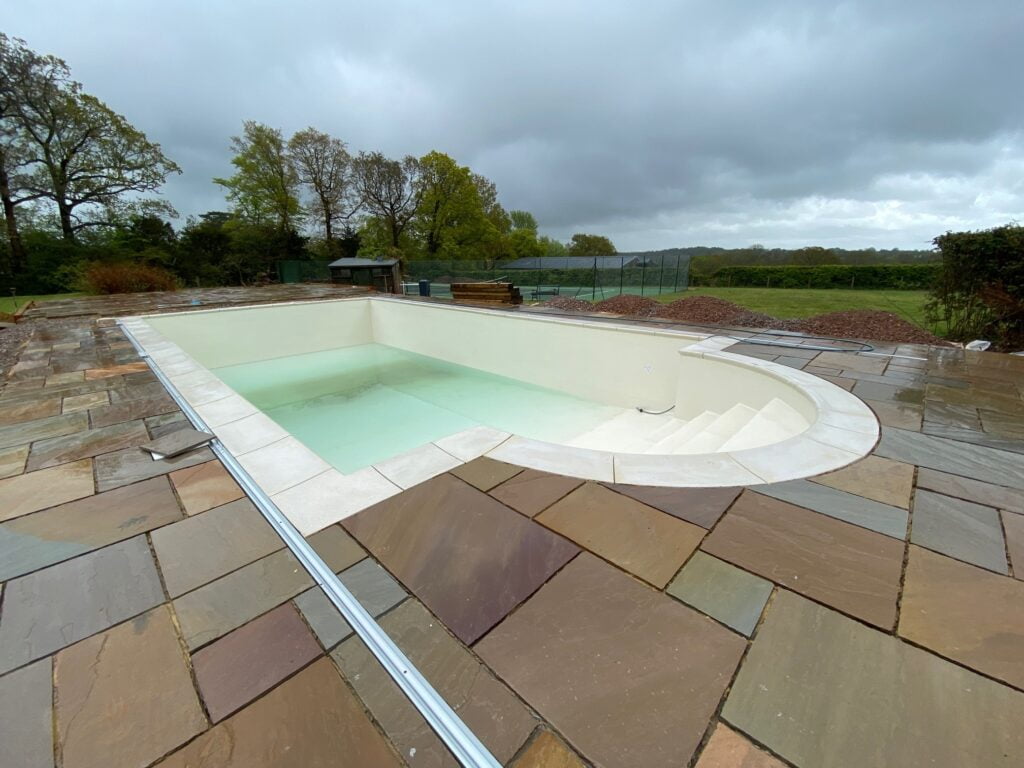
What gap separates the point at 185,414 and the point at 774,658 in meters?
3.21

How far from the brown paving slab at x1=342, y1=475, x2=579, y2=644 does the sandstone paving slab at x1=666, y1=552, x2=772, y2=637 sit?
1.18 ft

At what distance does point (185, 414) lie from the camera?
8.24 ft

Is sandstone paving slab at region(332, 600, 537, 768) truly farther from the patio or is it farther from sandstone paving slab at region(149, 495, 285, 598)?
sandstone paving slab at region(149, 495, 285, 598)

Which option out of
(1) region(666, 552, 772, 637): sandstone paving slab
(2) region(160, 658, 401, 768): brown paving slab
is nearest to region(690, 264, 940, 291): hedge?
(1) region(666, 552, 772, 637): sandstone paving slab

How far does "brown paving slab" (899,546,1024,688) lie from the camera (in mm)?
925

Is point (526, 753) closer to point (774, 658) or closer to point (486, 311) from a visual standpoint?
point (774, 658)

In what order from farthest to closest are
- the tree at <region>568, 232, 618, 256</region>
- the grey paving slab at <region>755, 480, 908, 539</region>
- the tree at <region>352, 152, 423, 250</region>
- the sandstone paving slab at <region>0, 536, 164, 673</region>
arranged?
the tree at <region>568, 232, 618, 256</region>, the tree at <region>352, 152, 423, 250</region>, the grey paving slab at <region>755, 480, 908, 539</region>, the sandstone paving slab at <region>0, 536, 164, 673</region>

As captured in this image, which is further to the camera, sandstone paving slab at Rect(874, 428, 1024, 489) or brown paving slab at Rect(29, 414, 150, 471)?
brown paving slab at Rect(29, 414, 150, 471)

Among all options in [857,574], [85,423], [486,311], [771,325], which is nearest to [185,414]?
[85,423]

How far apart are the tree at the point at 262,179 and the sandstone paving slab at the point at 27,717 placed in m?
22.1

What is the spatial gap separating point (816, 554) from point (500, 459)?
4.13ft

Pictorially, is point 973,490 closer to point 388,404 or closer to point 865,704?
point 865,704

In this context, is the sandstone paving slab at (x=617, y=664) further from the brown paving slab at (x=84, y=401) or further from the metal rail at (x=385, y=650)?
the brown paving slab at (x=84, y=401)

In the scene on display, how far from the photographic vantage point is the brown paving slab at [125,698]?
788mm
